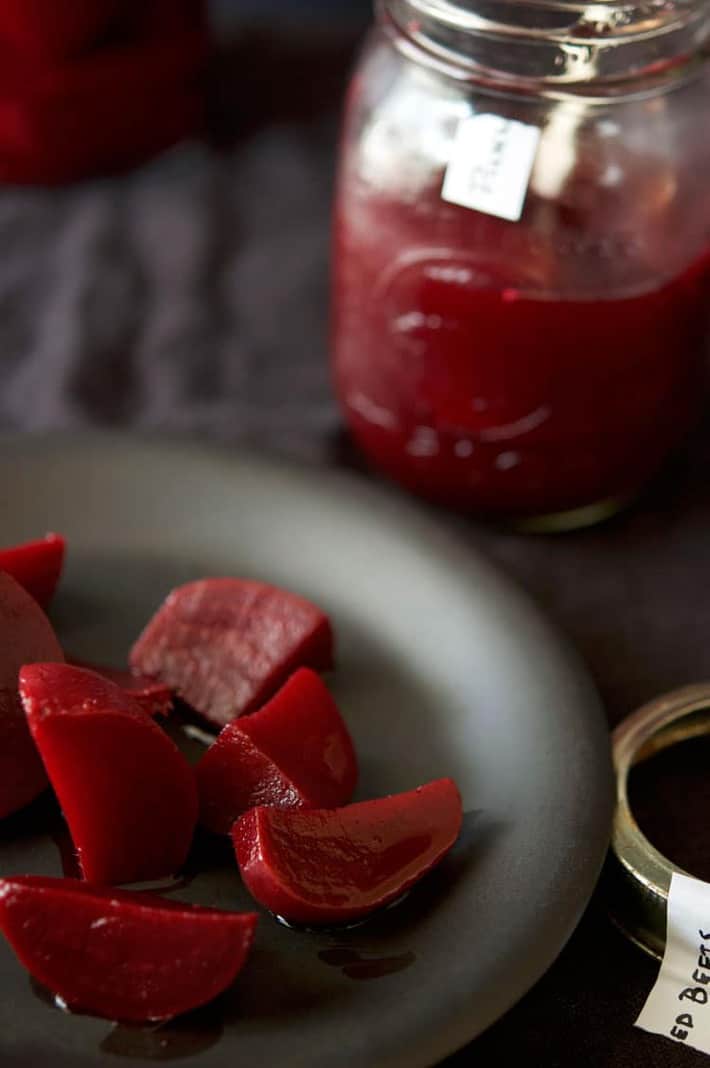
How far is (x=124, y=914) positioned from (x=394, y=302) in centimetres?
72

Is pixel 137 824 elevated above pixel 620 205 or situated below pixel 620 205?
below

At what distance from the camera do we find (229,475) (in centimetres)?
145

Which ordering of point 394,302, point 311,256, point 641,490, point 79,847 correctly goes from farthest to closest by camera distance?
point 311,256
point 641,490
point 394,302
point 79,847

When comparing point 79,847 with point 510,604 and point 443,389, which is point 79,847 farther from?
point 443,389

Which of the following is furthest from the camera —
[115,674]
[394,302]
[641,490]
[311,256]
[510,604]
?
[311,256]

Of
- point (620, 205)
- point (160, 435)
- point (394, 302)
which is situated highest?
point (620, 205)

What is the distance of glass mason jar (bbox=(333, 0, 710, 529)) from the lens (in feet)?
4.18

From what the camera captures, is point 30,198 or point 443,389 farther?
point 30,198

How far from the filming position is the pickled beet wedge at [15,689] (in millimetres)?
1031

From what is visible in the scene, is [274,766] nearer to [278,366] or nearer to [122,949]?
[122,949]

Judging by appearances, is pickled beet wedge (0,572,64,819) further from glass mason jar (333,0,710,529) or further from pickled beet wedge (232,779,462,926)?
glass mason jar (333,0,710,529)

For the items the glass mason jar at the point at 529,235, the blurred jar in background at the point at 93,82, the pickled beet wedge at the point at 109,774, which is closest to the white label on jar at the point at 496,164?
the glass mason jar at the point at 529,235

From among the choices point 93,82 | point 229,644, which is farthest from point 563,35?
point 93,82

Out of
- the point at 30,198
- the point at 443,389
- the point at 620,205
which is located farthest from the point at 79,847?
the point at 30,198
